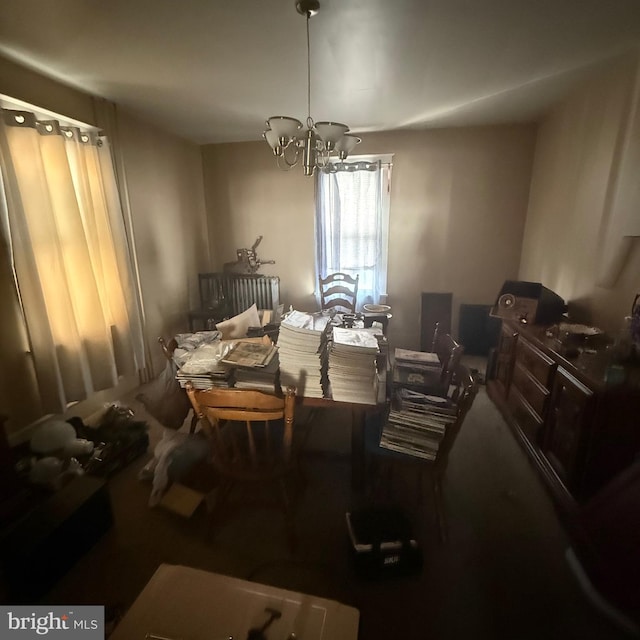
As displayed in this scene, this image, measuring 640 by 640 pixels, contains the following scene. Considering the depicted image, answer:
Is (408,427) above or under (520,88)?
under

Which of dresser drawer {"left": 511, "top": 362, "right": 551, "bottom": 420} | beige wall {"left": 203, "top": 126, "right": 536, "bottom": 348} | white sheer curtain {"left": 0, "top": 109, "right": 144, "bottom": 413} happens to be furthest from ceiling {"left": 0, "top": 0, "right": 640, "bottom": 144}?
dresser drawer {"left": 511, "top": 362, "right": 551, "bottom": 420}

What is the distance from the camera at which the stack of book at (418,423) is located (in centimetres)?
153

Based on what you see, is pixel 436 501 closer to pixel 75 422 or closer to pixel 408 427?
pixel 408 427

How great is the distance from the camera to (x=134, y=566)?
4.84 ft

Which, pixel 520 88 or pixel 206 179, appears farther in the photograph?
pixel 206 179

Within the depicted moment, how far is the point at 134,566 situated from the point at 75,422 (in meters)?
1.15

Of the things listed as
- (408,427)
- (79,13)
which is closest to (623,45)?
(408,427)

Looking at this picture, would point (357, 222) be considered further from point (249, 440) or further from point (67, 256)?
point (249, 440)

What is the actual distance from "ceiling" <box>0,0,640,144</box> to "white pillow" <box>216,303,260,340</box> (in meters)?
1.52

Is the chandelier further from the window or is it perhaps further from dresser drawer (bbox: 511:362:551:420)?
dresser drawer (bbox: 511:362:551:420)

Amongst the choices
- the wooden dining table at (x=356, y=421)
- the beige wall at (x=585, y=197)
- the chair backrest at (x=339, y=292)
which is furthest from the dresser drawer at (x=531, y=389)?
the chair backrest at (x=339, y=292)

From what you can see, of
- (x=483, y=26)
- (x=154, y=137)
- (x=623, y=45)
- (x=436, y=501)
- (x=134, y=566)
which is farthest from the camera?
(x=154, y=137)

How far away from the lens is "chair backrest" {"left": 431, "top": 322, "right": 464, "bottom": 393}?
1.75 metres

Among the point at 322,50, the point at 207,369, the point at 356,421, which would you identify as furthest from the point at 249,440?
the point at 322,50
